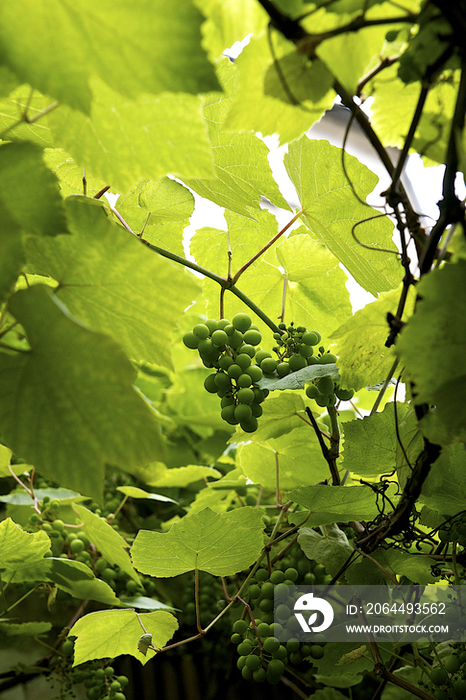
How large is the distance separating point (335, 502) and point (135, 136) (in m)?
0.40

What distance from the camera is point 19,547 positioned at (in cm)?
55

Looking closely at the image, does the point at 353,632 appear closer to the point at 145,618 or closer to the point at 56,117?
the point at 145,618

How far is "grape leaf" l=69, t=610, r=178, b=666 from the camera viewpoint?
564 millimetres

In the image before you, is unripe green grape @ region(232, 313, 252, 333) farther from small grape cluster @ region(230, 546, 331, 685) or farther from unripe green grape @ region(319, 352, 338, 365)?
small grape cluster @ region(230, 546, 331, 685)

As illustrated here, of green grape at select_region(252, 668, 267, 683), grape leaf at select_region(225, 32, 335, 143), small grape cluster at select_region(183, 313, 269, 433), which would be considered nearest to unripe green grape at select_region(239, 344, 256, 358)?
small grape cluster at select_region(183, 313, 269, 433)

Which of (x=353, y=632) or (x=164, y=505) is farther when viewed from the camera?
(x=164, y=505)

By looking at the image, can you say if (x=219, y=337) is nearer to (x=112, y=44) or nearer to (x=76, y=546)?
(x=112, y=44)

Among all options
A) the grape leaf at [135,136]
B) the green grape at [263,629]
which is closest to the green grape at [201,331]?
the grape leaf at [135,136]

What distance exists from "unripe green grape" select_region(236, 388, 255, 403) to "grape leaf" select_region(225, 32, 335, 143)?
237mm

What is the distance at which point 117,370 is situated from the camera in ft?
0.85

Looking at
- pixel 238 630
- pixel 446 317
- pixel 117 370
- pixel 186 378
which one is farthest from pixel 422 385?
pixel 186 378

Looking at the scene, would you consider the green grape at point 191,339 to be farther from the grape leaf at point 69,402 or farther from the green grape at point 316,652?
the green grape at point 316,652

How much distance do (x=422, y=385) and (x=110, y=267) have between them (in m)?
0.19

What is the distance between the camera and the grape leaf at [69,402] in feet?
0.85
